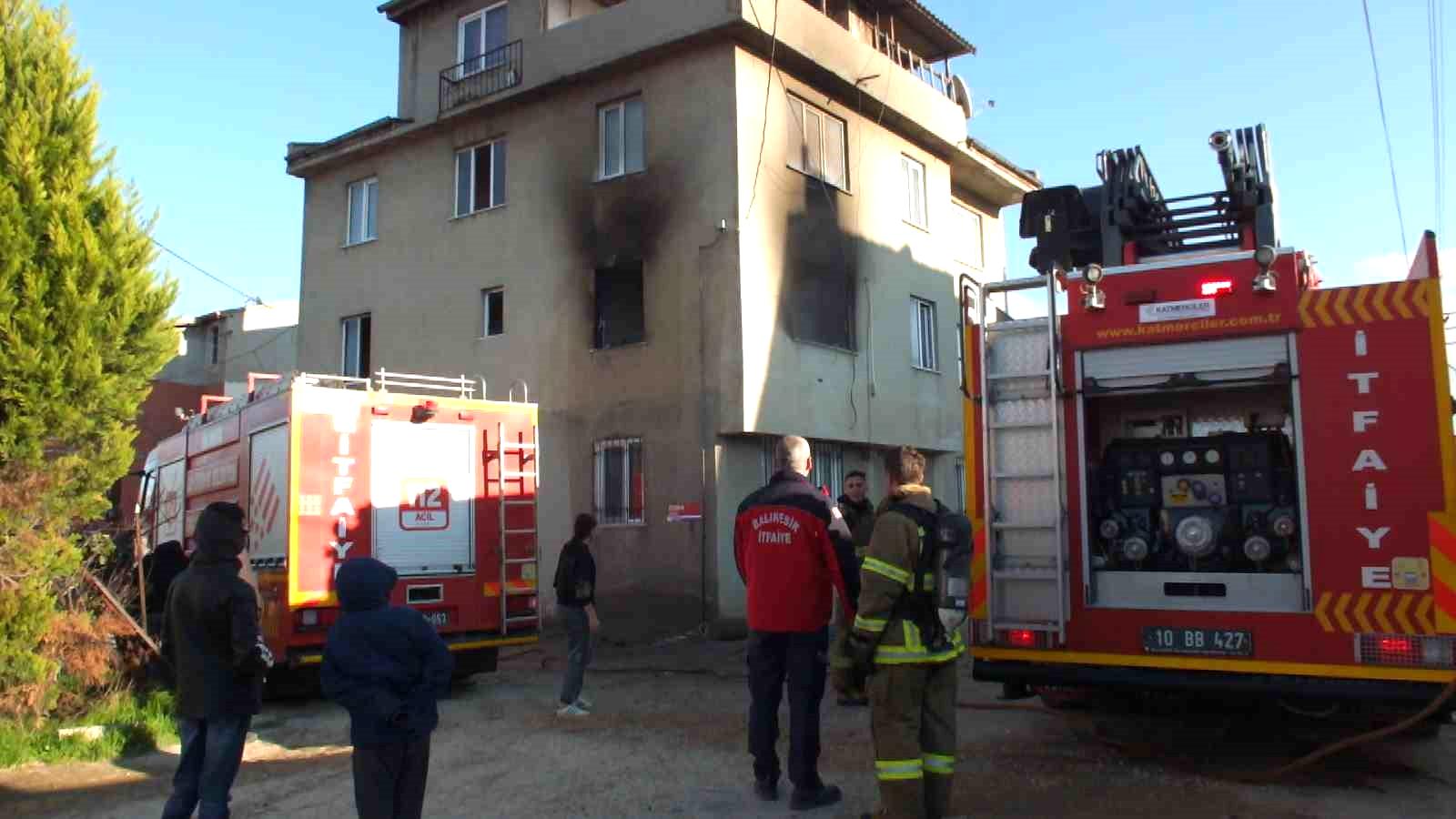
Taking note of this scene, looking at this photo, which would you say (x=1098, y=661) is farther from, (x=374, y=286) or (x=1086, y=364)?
(x=374, y=286)

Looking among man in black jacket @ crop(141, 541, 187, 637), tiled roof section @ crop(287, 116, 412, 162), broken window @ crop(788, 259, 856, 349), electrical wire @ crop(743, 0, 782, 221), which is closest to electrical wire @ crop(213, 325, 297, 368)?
tiled roof section @ crop(287, 116, 412, 162)

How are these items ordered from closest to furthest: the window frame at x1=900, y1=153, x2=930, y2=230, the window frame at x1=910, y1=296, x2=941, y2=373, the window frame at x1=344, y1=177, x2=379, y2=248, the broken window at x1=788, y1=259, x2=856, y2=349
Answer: the broken window at x1=788, y1=259, x2=856, y2=349 → the window frame at x1=910, y1=296, x2=941, y2=373 → the window frame at x1=900, y1=153, x2=930, y2=230 → the window frame at x1=344, y1=177, x2=379, y2=248

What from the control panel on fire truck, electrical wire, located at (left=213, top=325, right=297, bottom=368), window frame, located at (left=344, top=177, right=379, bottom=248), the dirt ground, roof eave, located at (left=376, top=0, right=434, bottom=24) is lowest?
the dirt ground

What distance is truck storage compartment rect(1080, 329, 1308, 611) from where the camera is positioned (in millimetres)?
6520

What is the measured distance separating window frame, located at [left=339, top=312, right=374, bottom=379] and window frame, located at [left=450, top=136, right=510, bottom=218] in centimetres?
283

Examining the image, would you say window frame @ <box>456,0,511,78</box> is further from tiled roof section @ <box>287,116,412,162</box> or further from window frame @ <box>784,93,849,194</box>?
window frame @ <box>784,93,849,194</box>

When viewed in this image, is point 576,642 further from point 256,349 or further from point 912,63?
point 256,349

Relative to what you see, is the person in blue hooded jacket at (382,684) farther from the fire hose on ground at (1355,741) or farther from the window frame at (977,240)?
the window frame at (977,240)

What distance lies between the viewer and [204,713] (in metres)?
5.54

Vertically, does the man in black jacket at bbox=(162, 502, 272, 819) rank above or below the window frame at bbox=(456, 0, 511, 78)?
below

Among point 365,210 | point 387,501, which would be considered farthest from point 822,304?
point 365,210

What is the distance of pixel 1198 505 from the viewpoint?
706 centimetres

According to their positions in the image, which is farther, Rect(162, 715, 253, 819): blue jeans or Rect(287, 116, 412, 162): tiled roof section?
Rect(287, 116, 412, 162): tiled roof section

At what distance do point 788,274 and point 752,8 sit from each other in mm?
3673
